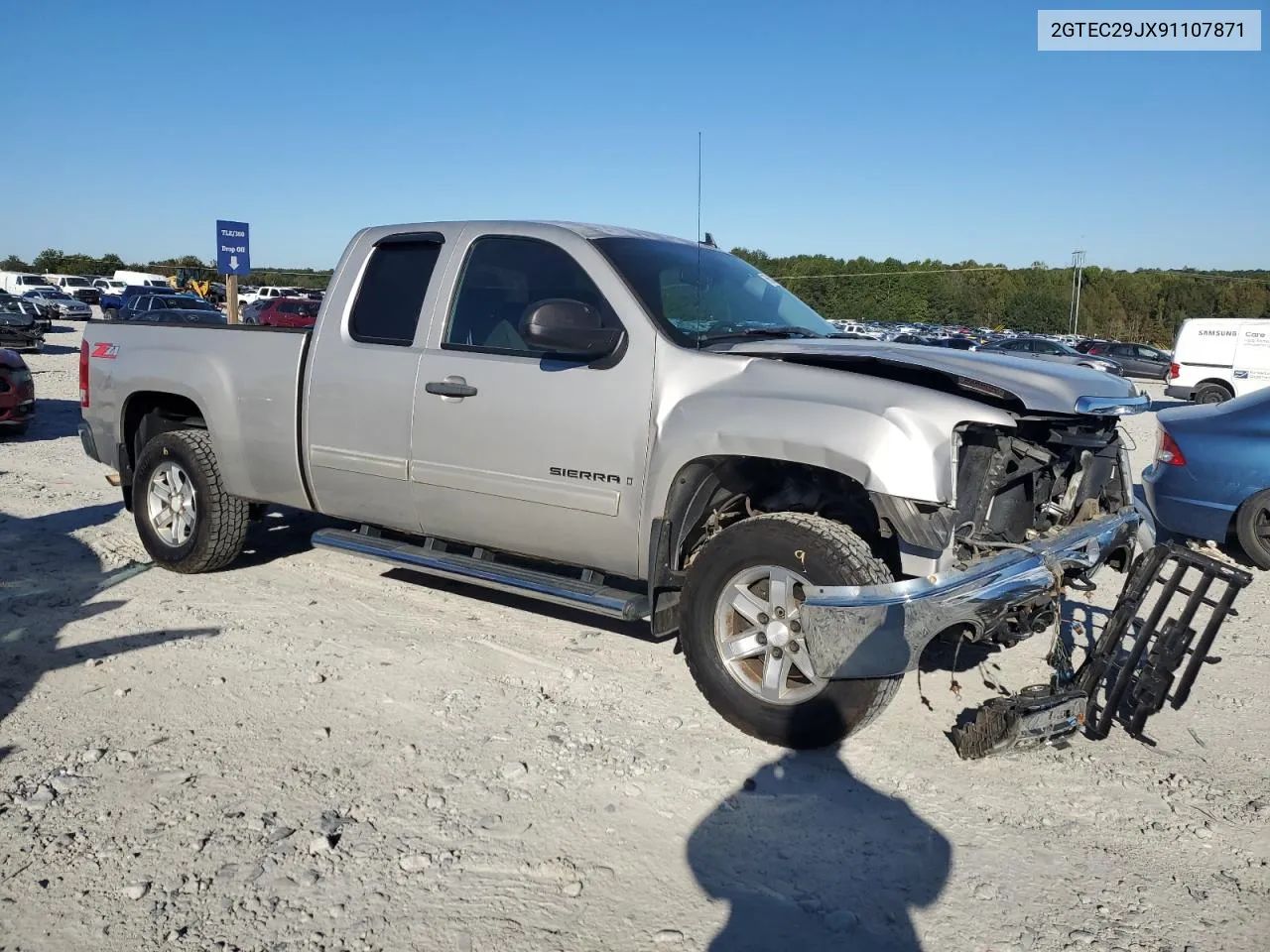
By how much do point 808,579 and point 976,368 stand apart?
3.37 ft

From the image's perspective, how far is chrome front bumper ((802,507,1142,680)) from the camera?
137 inches

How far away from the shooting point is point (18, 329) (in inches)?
909

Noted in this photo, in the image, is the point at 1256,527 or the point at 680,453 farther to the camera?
the point at 1256,527

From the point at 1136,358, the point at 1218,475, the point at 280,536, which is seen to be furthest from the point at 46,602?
the point at 1136,358

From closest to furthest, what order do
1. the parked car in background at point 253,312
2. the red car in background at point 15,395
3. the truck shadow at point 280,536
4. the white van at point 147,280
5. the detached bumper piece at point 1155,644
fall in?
the detached bumper piece at point 1155,644, the truck shadow at point 280,536, the red car in background at point 15,395, the parked car in background at point 253,312, the white van at point 147,280

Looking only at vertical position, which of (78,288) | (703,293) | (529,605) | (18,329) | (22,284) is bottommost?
(529,605)

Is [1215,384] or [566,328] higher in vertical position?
[566,328]

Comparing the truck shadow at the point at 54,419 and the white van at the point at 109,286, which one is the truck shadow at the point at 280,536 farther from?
the white van at the point at 109,286

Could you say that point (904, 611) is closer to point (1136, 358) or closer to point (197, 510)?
point (197, 510)

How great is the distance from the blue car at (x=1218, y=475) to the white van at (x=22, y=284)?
4846 centimetres

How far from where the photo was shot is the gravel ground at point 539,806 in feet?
9.28

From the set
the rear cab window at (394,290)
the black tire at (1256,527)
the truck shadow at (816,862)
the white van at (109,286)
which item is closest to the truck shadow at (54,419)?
the rear cab window at (394,290)

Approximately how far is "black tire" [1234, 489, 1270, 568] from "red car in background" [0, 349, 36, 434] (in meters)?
11.7

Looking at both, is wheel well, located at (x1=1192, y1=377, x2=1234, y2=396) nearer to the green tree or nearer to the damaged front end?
the damaged front end
